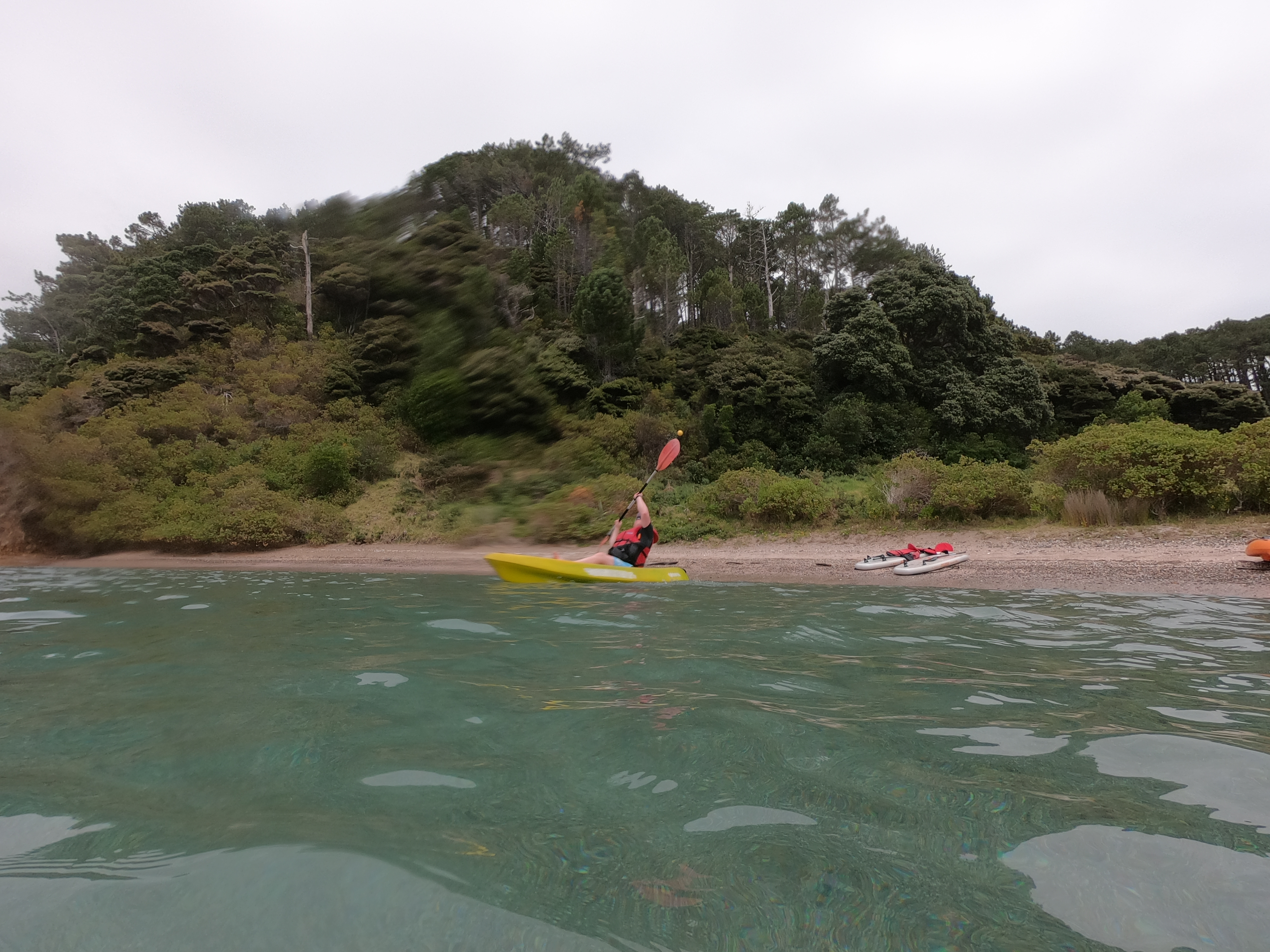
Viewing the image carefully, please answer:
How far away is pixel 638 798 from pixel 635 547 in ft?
25.8

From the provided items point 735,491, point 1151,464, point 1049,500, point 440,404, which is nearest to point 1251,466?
point 1151,464

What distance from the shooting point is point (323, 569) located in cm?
1388

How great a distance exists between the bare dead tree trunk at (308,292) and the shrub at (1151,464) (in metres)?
29.6

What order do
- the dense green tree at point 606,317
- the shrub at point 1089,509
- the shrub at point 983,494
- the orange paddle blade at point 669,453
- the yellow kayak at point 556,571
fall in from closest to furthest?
the yellow kayak at point 556,571 → the shrub at point 1089,509 → the orange paddle blade at point 669,453 → the shrub at point 983,494 → the dense green tree at point 606,317

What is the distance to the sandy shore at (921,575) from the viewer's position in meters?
8.30

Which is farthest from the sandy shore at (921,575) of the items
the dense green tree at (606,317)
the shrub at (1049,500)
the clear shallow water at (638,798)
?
the dense green tree at (606,317)

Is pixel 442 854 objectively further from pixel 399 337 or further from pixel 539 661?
pixel 399 337

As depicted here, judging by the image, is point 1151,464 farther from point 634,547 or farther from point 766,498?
point 634,547

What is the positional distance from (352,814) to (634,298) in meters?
33.8

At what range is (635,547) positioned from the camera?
9906mm

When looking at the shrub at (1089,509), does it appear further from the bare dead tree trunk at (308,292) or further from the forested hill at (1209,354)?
the forested hill at (1209,354)

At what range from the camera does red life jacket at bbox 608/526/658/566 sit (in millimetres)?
9914

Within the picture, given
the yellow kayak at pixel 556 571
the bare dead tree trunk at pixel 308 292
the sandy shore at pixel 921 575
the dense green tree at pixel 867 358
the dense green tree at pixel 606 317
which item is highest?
the bare dead tree trunk at pixel 308 292

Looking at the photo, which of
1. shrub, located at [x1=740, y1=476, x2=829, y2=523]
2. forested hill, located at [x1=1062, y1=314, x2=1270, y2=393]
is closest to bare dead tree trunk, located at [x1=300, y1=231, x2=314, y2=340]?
shrub, located at [x1=740, y1=476, x2=829, y2=523]
